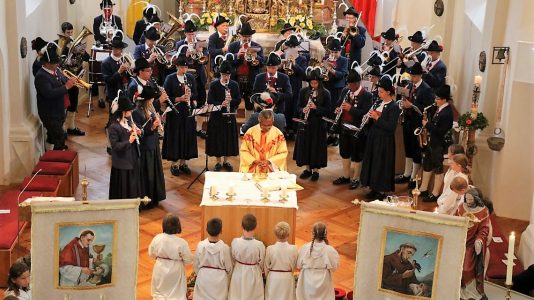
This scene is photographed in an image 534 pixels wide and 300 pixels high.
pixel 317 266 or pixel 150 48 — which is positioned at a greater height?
pixel 150 48

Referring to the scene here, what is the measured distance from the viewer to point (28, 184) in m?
12.2

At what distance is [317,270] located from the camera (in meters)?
9.37

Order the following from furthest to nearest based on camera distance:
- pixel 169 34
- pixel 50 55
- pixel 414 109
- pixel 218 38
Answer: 1. pixel 218 38
2. pixel 169 34
3. pixel 414 109
4. pixel 50 55

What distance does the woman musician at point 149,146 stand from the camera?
12156 millimetres

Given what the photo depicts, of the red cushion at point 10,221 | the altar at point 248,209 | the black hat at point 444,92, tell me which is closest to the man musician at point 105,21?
the red cushion at point 10,221

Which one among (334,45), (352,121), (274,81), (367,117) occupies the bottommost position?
(352,121)

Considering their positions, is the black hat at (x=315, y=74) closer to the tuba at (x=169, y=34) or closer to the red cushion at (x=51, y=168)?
the tuba at (x=169, y=34)

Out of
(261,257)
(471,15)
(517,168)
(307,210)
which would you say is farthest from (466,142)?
(261,257)

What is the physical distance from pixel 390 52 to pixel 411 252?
8137 millimetres

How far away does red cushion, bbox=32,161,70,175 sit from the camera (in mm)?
12711

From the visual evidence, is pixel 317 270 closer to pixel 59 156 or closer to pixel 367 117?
pixel 367 117

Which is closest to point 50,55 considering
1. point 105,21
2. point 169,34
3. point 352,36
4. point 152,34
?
point 152,34

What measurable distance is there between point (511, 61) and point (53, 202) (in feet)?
24.7

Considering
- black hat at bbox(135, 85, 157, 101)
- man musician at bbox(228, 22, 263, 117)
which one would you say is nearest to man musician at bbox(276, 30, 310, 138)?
man musician at bbox(228, 22, 263, 117)
